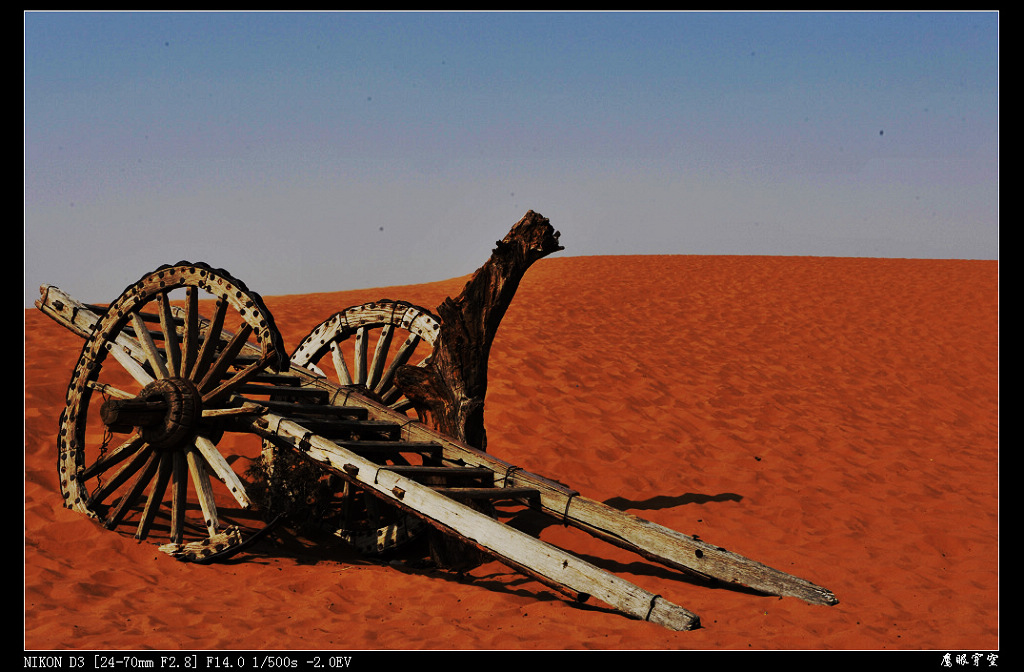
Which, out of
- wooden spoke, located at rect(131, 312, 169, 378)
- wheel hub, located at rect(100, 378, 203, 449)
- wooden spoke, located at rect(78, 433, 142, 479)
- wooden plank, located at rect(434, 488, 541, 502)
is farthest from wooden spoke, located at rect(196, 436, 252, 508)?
wooden plank, located at rect(434, 488, 541, 502)

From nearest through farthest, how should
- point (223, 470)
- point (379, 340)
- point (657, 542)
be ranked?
point (657, 542) < point (223, 470) < point (379, 340)

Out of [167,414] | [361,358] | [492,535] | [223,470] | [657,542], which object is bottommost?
[657,542]

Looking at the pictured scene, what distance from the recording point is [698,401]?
11922mm

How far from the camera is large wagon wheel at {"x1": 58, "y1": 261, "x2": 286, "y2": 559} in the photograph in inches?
220

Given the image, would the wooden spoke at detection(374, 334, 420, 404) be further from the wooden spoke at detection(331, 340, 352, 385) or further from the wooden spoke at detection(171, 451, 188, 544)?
the wooden spoke at detection(171, 451, 188, 544)

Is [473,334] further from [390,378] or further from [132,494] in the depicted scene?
[132,494]

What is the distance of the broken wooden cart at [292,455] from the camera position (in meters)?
4.82

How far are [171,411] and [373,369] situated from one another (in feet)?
6.43

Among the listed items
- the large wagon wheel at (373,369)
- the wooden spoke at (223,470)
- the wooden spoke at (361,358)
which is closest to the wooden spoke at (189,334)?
the wooden spoke at (223,470)

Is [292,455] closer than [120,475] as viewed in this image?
No

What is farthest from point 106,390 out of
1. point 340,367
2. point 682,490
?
point 682,490

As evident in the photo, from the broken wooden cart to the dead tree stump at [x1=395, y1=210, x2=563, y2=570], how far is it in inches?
0.9

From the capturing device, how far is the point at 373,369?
7359 millimetres

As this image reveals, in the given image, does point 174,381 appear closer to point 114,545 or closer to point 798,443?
point 114,545
